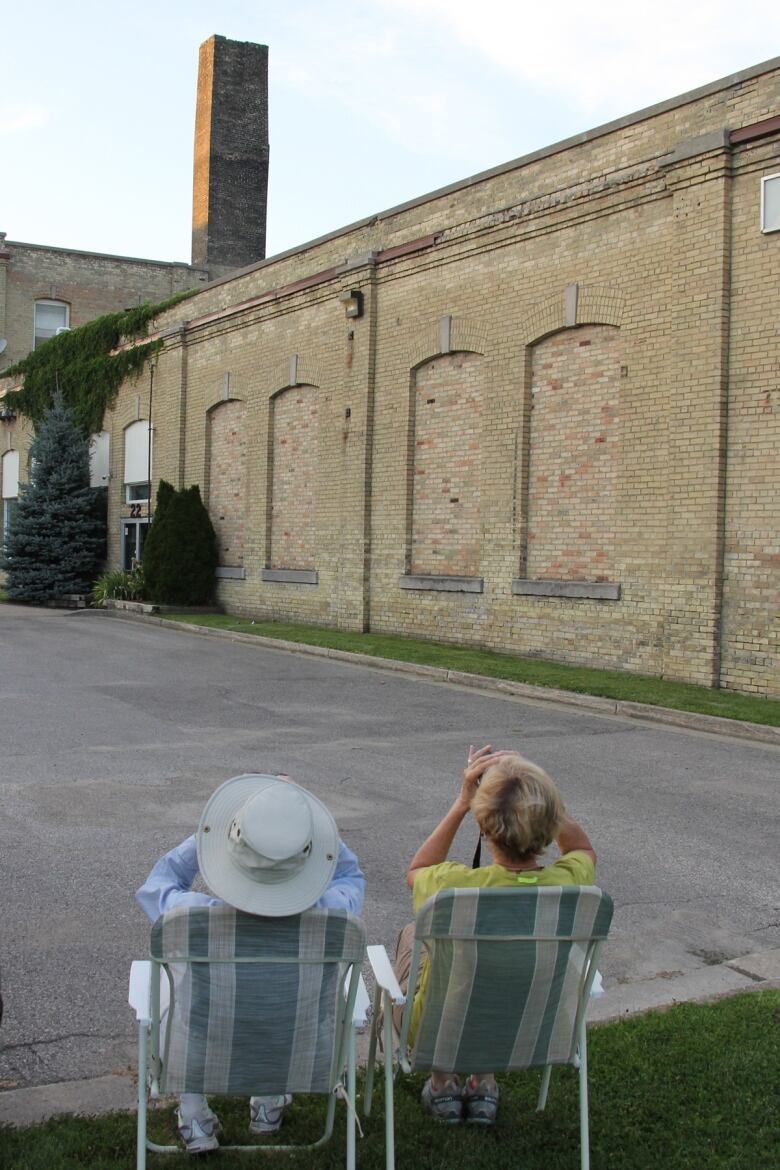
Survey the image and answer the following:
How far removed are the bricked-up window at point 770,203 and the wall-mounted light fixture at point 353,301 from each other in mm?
8772

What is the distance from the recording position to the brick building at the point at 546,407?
46.9 ft

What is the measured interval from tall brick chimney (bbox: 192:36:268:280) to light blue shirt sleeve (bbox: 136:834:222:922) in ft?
120

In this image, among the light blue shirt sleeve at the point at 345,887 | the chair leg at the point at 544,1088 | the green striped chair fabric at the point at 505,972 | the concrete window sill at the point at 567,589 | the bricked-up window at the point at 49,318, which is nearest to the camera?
the green striped chair fabric at the point at 505,972

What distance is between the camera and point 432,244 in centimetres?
1948

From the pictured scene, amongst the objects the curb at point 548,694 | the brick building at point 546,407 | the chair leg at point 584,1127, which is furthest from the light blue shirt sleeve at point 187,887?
the brick building at point 546,407

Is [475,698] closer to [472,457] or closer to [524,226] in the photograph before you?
[472,457]

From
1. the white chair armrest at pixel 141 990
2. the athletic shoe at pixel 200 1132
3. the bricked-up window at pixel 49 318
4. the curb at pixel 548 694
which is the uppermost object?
the bricked-up window at pixel 49 318

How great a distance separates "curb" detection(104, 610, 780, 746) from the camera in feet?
39.0

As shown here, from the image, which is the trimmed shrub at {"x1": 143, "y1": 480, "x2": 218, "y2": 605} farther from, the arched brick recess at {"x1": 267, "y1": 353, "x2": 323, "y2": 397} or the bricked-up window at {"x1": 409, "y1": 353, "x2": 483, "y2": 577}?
the bricked-up window at {"x1": 409, "y1": 353, "x2": 483, "y2": 577}

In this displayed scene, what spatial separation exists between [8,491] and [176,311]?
13864 millimetres

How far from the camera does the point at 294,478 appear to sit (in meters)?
23.7

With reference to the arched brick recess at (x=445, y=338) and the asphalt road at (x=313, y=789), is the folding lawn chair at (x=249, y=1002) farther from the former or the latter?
the arched brick recess at (x=445, y=338)

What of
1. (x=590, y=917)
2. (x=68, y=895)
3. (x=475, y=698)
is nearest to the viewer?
(x=590, y=917)

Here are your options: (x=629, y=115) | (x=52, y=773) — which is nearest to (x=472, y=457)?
(x=629, y=115)
